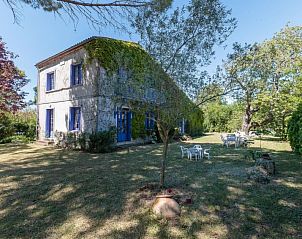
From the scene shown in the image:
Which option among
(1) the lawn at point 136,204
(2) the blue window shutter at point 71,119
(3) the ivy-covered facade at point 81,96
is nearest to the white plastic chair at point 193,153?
(1) the lawn at point 136,204

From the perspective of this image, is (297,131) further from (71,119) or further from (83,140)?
(71,119)

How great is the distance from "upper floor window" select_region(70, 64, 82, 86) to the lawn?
26.5 feet

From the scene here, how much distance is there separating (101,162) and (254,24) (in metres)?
7.96

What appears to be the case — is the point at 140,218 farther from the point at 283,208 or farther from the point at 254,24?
the point at 254,24

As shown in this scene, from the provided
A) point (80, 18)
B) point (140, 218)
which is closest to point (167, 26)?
point (80, 18)

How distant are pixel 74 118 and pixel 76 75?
297 cm

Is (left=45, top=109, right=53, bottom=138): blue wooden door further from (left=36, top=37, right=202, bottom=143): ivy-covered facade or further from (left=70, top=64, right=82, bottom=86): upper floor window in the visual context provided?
(left=70, top=64, right=82, bottom=86): upper floor window

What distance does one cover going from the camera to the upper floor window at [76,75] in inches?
601

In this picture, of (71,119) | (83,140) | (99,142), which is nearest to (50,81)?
(71,119)

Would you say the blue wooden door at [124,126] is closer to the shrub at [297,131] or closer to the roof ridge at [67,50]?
the roof ridge at [67,50]

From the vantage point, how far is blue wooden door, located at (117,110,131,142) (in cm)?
1537

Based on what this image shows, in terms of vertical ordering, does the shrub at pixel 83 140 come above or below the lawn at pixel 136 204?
above

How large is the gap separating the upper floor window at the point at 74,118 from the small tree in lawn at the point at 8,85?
15.2 feet

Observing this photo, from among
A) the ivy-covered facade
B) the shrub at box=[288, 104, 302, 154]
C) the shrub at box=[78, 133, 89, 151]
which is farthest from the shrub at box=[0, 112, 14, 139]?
the shrub at box=[288, 104, 302, 154]
